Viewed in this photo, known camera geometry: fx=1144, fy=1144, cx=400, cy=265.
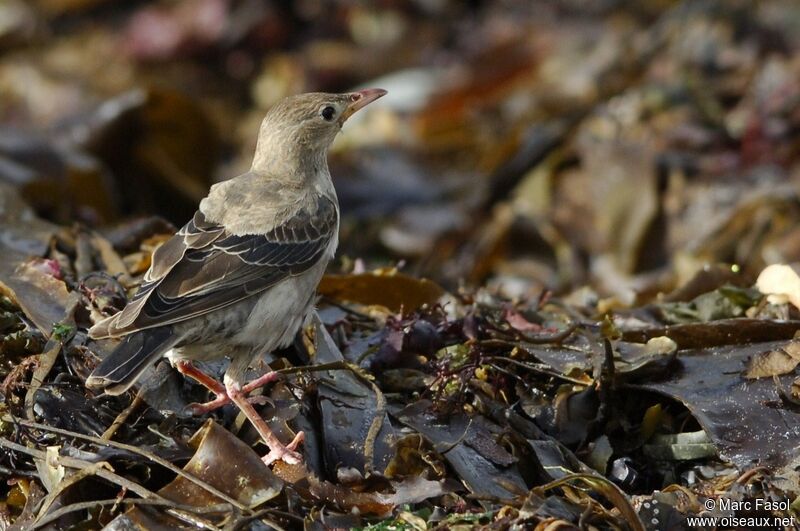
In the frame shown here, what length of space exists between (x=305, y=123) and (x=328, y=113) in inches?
6.0

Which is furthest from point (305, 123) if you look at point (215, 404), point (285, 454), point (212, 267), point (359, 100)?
point (285, 454)

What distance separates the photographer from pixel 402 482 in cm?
455

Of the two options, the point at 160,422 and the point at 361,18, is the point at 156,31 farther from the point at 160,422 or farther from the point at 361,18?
the point at 160,422

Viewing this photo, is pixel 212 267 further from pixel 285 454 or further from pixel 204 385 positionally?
pixel 285 454

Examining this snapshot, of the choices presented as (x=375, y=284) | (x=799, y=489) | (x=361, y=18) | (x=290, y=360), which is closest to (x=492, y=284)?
(x=375, y=284)

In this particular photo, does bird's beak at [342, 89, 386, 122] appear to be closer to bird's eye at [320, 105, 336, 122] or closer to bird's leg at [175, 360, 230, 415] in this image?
bird's eye at [320, 105, 336, 122]

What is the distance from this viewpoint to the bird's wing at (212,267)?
498 centimetres

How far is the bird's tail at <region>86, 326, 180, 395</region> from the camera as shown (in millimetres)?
4570

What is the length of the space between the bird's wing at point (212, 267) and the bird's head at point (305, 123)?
56 centimetres

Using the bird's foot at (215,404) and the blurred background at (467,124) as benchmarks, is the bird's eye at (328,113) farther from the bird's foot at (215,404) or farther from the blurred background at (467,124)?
the bird's foot at (215,404)

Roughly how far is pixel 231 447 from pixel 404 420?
2.73ft

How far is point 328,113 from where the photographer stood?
6.39 m

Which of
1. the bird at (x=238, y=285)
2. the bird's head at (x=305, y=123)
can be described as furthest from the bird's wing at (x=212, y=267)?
the bird's head at (x=305, y=123)

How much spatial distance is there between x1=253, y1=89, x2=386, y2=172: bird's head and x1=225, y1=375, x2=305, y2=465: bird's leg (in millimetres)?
1719
